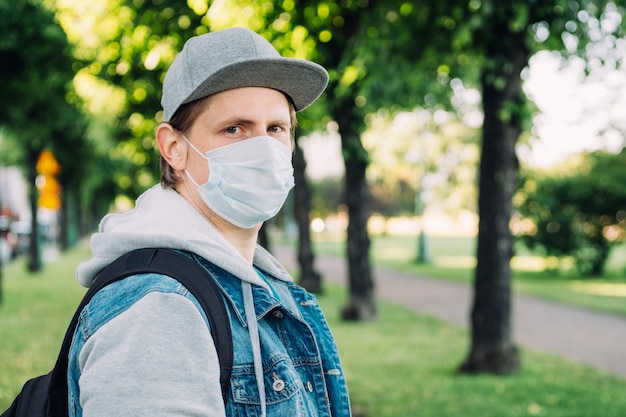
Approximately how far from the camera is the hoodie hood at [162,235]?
1.64m

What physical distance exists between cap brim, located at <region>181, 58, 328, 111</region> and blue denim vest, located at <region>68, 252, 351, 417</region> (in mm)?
450

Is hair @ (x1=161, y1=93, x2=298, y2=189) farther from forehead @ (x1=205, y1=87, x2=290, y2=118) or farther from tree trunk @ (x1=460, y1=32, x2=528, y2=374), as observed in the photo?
tree trunk @ (x1=460, y1=32, x2=528, y2=374)

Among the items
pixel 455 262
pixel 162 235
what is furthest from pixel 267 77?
pixel 455 262

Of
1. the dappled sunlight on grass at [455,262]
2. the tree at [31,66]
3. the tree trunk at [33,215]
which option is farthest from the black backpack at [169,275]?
A: the dappled sunlight on grass at [455,262]

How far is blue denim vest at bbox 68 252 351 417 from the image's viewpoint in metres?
1.48

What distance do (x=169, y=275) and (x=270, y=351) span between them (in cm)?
35

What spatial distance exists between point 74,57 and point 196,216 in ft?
34.4

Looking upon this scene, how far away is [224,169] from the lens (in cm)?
193

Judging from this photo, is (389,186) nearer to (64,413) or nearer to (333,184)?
(333,184)

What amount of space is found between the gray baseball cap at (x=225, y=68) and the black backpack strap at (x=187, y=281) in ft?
1.46

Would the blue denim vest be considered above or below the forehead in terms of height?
below

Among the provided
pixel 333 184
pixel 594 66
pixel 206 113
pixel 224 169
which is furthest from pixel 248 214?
pixel 333 184

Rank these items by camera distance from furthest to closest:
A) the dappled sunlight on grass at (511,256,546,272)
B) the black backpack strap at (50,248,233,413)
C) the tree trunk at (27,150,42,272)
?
the dappled sunlight on grass at (511,256,546,272) → the tree trunk at (27,150,42,272) → the black backpack strap at (50,248,233,413)

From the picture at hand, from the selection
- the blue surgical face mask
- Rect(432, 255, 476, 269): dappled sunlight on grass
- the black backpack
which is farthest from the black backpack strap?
Rect(432, 255, 476, 269): dappled sunlight on grass
